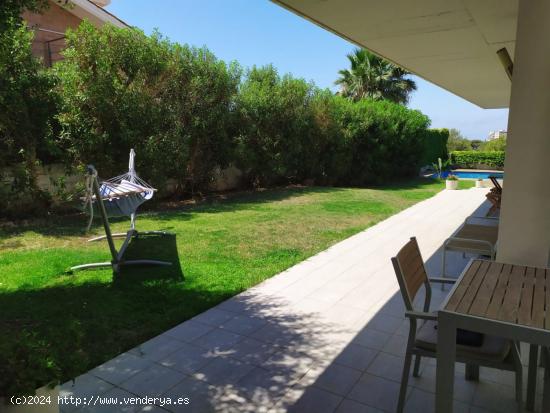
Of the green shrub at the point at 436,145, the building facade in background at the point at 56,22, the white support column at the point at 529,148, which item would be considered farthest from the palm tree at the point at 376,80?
the white support column at the point at 529,148

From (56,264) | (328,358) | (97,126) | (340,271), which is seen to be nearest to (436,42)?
(340,271)

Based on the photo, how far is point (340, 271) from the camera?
4926 millimetres

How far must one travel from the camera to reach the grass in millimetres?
1824

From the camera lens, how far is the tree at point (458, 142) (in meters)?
33.5

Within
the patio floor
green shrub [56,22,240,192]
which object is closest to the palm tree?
green shrub [56,22,240,192]

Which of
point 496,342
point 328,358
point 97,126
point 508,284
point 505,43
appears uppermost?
point 505,43

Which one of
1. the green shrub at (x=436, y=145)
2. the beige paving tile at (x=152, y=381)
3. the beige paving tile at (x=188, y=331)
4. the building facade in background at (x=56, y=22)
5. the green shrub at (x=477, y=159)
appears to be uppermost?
the building facade in background at (x=56, y=22)

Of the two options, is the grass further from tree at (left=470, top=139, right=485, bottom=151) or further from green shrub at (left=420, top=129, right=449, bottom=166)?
tree at (left=470, top=139, right=485, bottom=151)

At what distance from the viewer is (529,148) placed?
2670 millimetres

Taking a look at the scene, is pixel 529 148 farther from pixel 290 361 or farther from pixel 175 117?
pixel 175 117

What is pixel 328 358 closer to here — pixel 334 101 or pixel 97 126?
pixel 97 126

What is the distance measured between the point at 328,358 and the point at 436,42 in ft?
12.0

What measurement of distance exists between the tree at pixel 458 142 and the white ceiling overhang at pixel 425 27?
29039mm

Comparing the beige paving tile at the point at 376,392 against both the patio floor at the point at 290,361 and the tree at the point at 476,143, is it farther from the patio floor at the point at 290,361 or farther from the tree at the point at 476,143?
the tree at the point at 476,143
